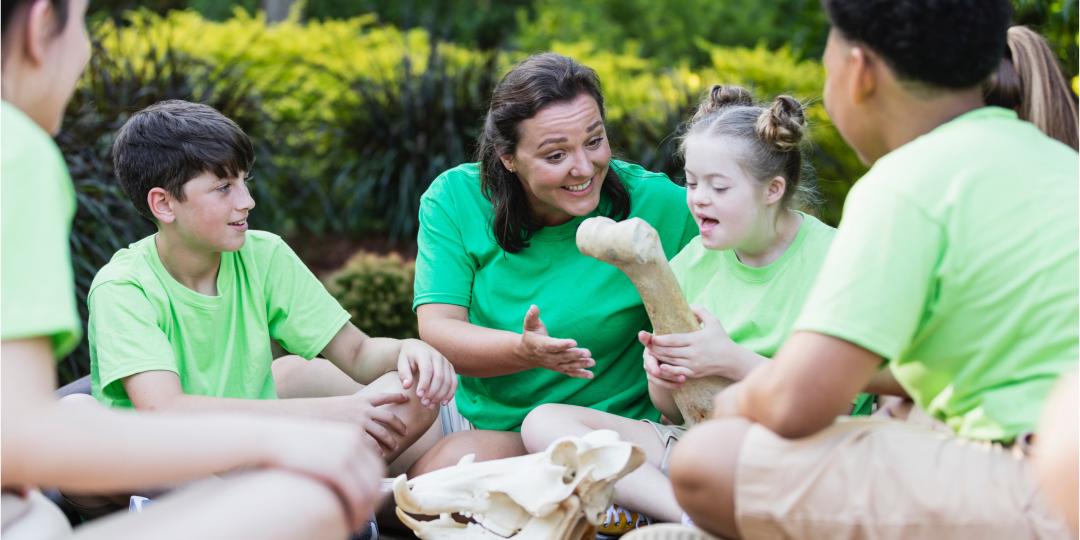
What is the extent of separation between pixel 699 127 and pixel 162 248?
1.54 meters

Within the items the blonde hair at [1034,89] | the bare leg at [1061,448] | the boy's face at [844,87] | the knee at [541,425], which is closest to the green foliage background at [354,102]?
the knee at [541,425]

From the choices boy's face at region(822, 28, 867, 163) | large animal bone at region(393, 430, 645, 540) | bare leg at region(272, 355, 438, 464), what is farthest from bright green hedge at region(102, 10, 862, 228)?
boy's face at region(822, 28, 867, 163)

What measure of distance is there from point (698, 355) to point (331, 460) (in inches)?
50.4

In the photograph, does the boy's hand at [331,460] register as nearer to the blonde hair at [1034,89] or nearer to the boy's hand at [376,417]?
the boy's hand at [376,417]

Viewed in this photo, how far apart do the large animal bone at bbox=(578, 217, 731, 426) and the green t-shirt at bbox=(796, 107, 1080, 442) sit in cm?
82

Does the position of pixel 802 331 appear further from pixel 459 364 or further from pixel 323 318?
pixel 323 318

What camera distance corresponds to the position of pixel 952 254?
193 cm

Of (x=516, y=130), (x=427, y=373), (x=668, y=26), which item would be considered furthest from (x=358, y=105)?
(x=668, y=26)

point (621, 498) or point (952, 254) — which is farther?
point (621, 498)

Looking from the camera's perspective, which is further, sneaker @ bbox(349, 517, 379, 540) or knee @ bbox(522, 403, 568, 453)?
knee @ bbox(522, 403, 568, 453)

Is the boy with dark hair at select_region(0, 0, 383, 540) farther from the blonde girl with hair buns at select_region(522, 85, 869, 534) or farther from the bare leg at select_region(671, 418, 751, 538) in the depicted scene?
the blonde girl with hair buns at select_region(522, 85, 869, 534)

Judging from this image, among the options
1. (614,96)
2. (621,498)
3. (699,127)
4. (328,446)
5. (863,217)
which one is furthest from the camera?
(614,96)

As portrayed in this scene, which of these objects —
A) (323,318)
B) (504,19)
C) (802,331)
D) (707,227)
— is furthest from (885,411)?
(504,19)

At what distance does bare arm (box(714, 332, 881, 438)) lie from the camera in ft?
6.19
